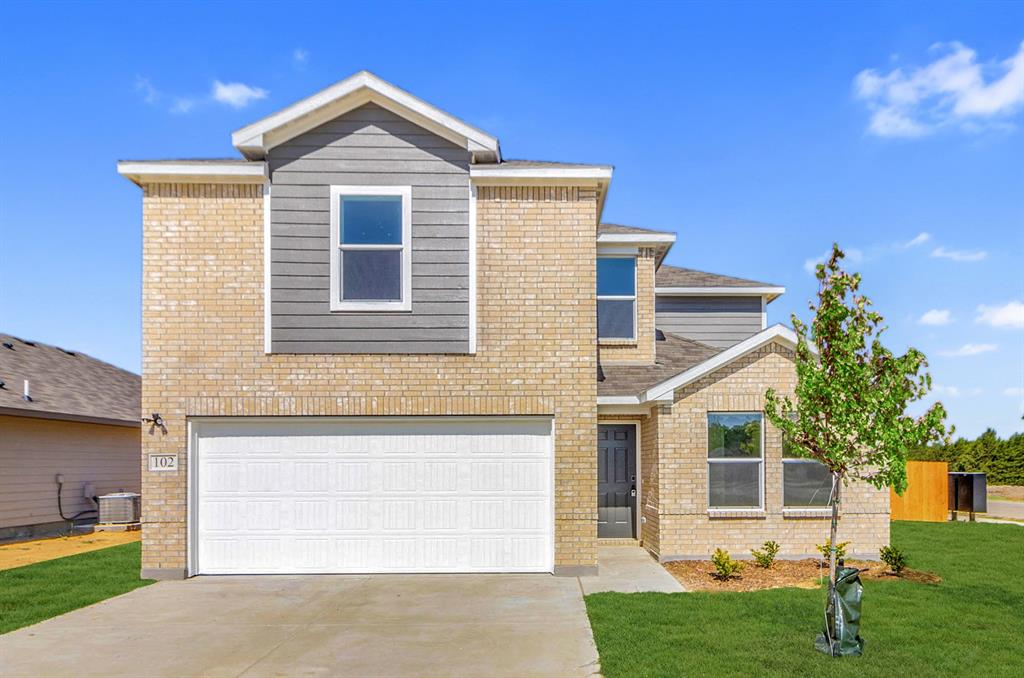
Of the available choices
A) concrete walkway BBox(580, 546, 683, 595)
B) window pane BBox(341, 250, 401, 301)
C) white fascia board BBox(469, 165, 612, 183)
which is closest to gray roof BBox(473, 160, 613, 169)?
white fascia board BBox(469, 165, 612, 183)

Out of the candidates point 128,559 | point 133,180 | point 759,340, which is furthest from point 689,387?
point 128,559

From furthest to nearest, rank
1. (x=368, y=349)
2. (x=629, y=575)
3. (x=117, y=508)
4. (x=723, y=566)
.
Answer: (x=117, y=508) → (x=629, y=575) → (x=368, y=349) → (x=723, y=566)

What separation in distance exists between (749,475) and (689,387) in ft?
5.89

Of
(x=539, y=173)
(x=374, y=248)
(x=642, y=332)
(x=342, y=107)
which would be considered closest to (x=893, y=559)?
(x=642, y=332)

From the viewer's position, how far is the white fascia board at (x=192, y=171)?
12219 mm

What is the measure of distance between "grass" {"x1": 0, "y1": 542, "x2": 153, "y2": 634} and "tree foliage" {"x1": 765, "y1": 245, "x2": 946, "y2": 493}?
908 centimetres

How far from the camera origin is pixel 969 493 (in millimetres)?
21953

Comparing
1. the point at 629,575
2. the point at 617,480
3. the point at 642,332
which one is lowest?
the point at 629,575

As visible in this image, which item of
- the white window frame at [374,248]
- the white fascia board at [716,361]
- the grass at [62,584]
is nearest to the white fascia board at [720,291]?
the white fascia board at [716,361]

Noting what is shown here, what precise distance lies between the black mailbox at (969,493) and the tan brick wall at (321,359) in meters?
14.5

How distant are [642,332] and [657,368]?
835 millimetres

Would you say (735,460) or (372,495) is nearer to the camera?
(372,495)

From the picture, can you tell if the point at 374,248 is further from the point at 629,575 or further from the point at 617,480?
the point at 617,480

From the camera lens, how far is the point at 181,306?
12.4 metres
